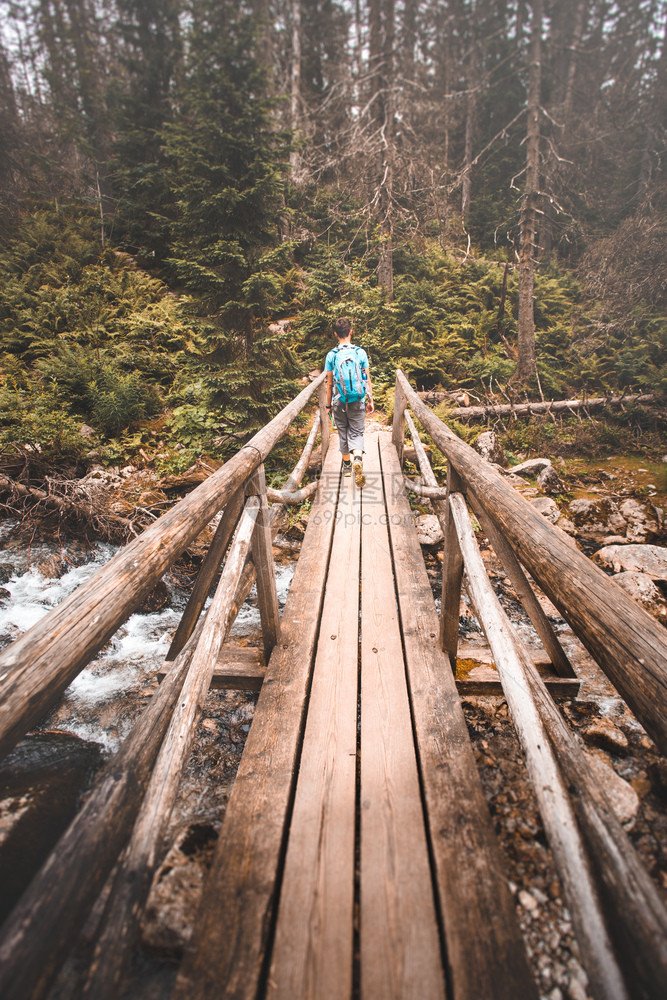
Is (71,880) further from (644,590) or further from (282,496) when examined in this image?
(644,590)

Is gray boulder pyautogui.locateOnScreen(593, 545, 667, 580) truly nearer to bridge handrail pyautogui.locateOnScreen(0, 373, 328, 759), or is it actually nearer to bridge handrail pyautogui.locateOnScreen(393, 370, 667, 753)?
bridge handrail pyautogui.locateOnScreen(393, 370, 667, 753)

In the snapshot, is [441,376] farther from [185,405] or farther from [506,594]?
[506,594]

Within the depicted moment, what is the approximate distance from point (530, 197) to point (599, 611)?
12783mm

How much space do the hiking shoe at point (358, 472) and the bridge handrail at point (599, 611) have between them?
3.82 meters

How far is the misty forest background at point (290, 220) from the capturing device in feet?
21.1

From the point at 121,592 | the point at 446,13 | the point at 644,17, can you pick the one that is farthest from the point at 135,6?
the point at 121,592

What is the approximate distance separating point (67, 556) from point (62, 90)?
20.6 m

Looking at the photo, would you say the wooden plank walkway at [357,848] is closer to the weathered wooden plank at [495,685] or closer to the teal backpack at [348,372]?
the weathered wooden plank at [495,685]

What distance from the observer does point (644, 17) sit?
16609mm

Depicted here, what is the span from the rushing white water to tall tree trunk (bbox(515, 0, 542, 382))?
952cm

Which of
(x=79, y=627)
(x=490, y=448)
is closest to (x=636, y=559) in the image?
(x=490, y=448)

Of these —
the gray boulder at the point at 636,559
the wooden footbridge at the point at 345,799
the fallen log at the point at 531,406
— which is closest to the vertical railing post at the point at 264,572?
the wooden footbridge at the point at 345,799

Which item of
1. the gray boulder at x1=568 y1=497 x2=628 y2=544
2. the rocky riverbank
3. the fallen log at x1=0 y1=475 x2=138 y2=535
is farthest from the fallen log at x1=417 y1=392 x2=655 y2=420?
the fallen log at x1=0 y1=475 x2=138 y2=535

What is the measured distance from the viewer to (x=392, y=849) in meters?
1.59
